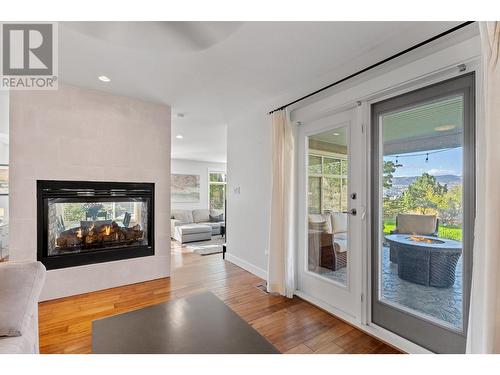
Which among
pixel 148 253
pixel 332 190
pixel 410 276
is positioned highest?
pixel 332 190

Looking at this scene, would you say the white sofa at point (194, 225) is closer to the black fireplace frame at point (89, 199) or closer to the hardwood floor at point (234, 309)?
the black fireplace frame at point (89, 199)

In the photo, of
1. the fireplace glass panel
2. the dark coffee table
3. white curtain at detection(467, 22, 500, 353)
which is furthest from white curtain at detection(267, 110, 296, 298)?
the fireplace glass panel

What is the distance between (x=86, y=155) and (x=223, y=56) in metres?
2.01

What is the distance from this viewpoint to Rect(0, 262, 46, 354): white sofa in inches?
43.4

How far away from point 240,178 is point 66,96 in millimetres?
2417

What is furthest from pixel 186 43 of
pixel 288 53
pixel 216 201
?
pixel 216 201

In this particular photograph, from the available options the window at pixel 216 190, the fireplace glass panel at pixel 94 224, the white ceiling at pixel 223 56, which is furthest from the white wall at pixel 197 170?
the white ceiling at pixel 223 56

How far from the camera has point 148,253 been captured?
3199mm

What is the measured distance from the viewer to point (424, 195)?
69.9 inches

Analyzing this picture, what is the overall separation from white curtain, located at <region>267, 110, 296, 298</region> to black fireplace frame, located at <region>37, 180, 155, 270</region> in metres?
1.69

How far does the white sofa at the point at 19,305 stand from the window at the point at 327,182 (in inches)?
93.2

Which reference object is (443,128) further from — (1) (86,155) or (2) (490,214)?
(1) (86,155)
